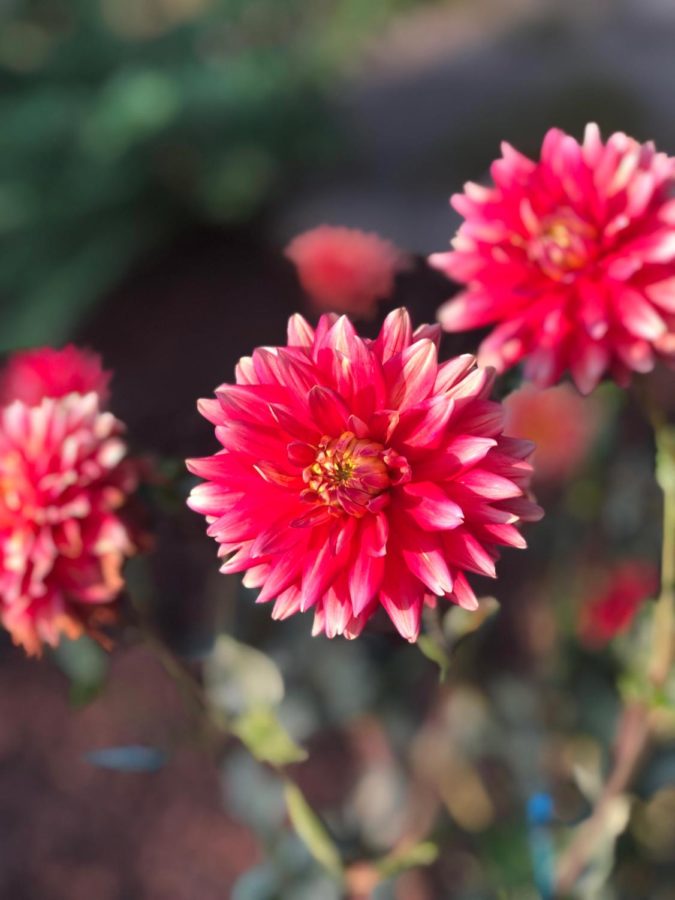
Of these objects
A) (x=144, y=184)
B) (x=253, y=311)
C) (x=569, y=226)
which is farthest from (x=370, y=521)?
(x=144, y=184)

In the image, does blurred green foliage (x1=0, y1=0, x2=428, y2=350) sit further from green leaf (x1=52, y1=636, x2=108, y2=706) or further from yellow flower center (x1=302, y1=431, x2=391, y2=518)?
yellow flower center (x1=302, y1=431, x2=391, y2=518)

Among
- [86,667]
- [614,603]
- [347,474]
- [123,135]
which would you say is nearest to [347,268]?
[347,474]

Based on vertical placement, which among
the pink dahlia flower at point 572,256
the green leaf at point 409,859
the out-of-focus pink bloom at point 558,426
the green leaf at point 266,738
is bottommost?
the green leaf at point 409,859

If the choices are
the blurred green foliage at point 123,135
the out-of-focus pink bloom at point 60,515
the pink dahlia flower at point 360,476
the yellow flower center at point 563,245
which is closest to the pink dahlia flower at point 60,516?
the out-of-focus pink bloom at point 60,515

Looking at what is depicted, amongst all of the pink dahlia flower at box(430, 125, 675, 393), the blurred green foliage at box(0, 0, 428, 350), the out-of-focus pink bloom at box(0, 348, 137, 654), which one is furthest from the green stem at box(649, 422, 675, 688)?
the blurred green foliage at box(0, 0, 428, 350)

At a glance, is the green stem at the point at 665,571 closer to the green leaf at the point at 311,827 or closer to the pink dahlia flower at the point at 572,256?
the pink dahlia flower at the point at 572,256

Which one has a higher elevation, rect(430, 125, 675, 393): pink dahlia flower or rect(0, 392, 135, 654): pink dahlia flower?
rect(430, 125, 675, 393): pink dahlia flower
